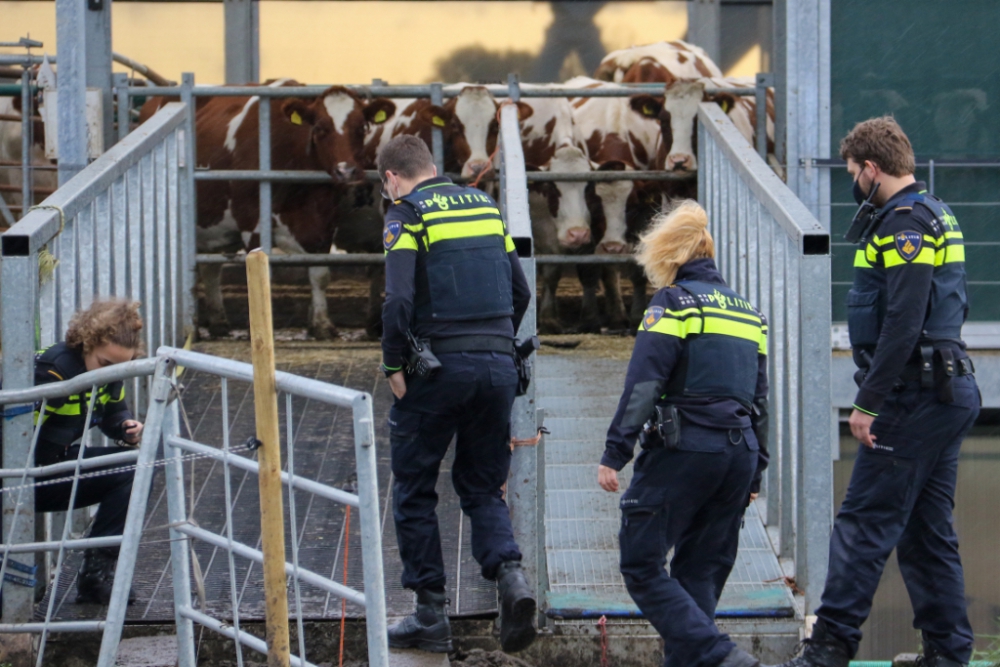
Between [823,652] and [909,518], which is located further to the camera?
[909,518]

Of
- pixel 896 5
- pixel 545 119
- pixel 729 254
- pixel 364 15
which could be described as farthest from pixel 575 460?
pixel 364 15

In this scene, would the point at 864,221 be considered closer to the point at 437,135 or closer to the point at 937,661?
the point at 937,661

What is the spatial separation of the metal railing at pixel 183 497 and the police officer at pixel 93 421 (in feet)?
0.44

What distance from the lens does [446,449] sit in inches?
176

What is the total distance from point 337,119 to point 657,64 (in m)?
3.34

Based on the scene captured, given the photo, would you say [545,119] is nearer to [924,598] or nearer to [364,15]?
[364,15]

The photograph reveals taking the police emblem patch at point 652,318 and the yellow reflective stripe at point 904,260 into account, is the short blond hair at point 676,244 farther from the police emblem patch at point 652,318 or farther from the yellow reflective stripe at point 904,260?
the yellow reflective stripe at point 904,260

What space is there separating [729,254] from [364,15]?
7.84 meters

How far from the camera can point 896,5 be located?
7.01 m

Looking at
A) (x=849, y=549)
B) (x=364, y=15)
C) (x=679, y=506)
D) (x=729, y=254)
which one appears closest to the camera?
(x=679, y=506)

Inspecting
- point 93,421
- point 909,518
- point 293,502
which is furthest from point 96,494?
point 909,518

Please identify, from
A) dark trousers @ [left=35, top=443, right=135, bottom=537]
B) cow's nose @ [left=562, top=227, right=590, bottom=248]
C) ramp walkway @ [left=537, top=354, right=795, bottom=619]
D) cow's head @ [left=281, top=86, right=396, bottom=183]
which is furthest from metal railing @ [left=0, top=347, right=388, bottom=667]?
cow's nose @ [left=562, top=227, right=590, bottom=248]

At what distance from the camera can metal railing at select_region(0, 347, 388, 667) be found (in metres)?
3.27

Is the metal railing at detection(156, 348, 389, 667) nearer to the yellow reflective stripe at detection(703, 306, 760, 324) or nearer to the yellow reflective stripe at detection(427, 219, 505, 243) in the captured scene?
Result: the yellow reflective stripe at detection(427, 219, 505, 243)
